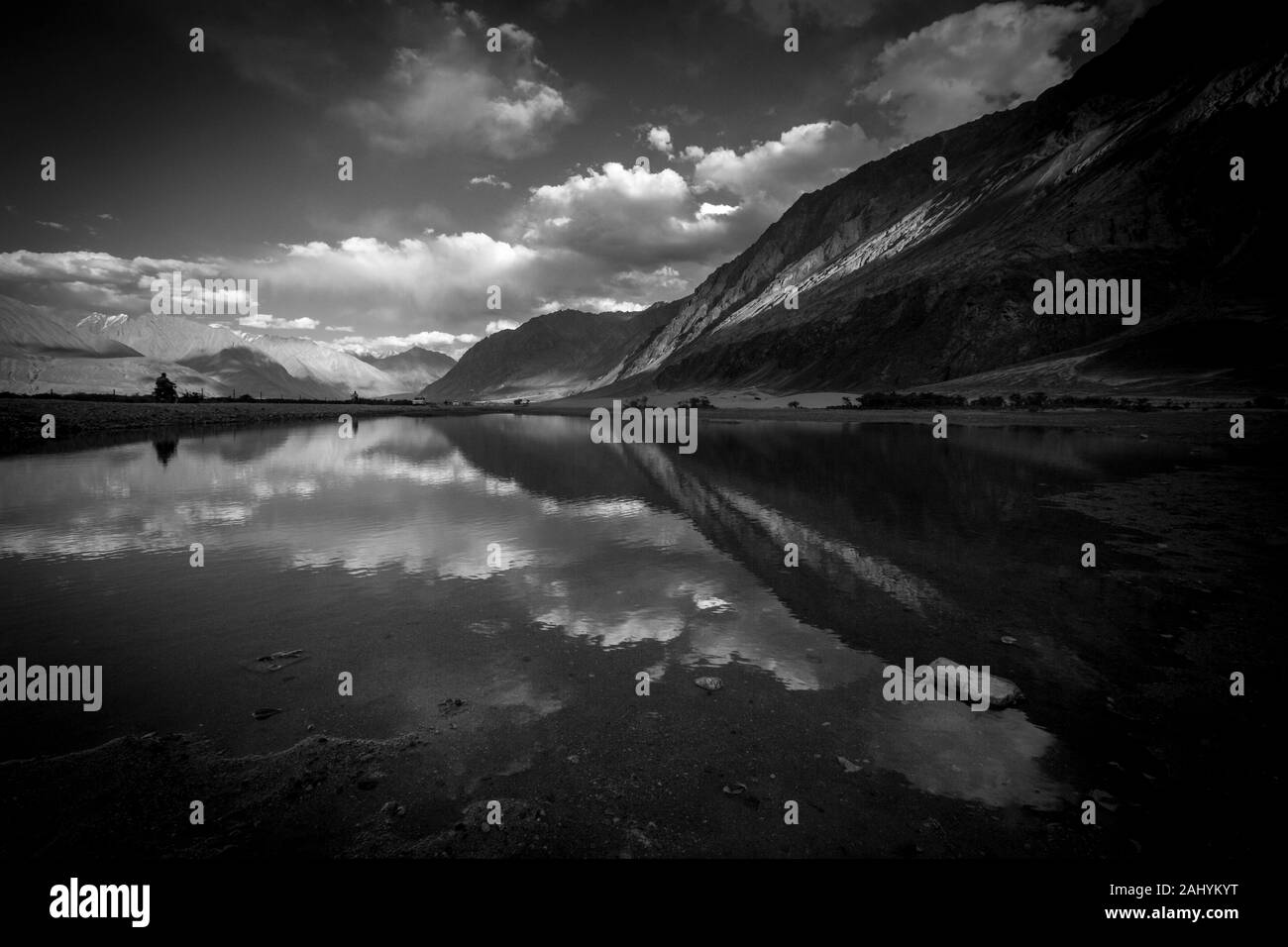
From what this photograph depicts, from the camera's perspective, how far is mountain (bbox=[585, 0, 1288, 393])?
9250 cm

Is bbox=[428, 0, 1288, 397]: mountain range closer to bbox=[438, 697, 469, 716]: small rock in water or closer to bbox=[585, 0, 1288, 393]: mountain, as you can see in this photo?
bbox=[585, 0, 1288, 393]: mountain

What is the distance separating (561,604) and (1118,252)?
14792cm

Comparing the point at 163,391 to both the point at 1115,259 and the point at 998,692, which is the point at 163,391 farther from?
the point at 1115,259

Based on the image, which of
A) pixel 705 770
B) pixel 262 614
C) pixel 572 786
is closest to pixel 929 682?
pixel 705 770

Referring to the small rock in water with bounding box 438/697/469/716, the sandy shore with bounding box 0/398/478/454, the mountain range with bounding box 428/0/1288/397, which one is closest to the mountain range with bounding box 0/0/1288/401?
the mountain range with bounding box 428/0/1288/397

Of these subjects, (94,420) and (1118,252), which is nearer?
(94,420)

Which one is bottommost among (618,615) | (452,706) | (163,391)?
(452,706)

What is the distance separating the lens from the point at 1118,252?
114250mm

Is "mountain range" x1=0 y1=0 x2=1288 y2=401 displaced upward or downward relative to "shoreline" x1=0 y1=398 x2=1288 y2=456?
upward

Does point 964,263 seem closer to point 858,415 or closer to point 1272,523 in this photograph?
point 858,415

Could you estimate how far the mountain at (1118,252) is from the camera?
303 ft

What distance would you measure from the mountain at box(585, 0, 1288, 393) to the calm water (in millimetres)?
85935

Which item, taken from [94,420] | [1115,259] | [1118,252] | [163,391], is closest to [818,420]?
[94,420]
